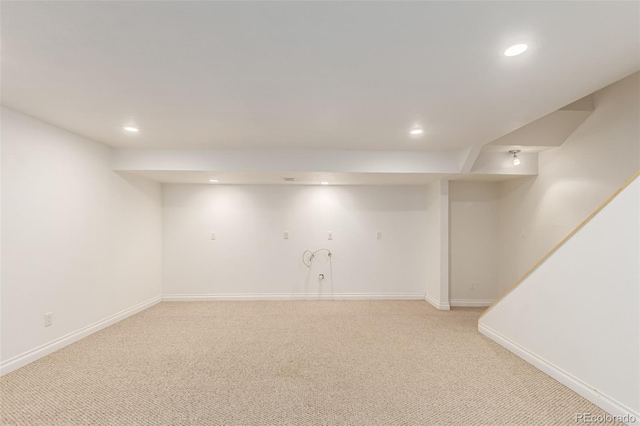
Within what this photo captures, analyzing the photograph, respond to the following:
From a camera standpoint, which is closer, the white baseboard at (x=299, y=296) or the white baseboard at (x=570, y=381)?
the white baseboard at (x=570, y=381)

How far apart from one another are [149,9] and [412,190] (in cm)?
433

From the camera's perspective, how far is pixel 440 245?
4211 millimetres

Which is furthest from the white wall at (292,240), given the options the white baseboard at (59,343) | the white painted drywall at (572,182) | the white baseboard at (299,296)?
the white painted drywall at (572,182)

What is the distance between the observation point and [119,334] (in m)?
3.20

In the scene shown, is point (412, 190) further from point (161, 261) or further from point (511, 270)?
point (161, 261)

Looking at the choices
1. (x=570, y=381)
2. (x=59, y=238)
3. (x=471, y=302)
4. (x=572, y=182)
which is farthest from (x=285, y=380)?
(x=572, y=182)

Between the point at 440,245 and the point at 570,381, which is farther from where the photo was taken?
the point at 440,245

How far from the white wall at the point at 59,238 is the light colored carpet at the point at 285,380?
308 mm

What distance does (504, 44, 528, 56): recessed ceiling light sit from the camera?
147 centimetres

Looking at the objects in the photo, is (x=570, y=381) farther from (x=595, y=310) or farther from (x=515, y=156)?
(x=515, y=156)

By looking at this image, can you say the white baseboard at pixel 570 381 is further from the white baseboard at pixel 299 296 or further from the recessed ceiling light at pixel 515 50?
the recessed ceiling light at pixel 515 50

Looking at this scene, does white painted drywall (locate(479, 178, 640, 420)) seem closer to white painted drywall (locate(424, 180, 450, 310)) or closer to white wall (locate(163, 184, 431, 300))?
white painted drywall (locate(424, 180, 450, 310))

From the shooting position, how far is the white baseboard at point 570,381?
1.81 meters

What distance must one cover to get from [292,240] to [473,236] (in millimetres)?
3128
